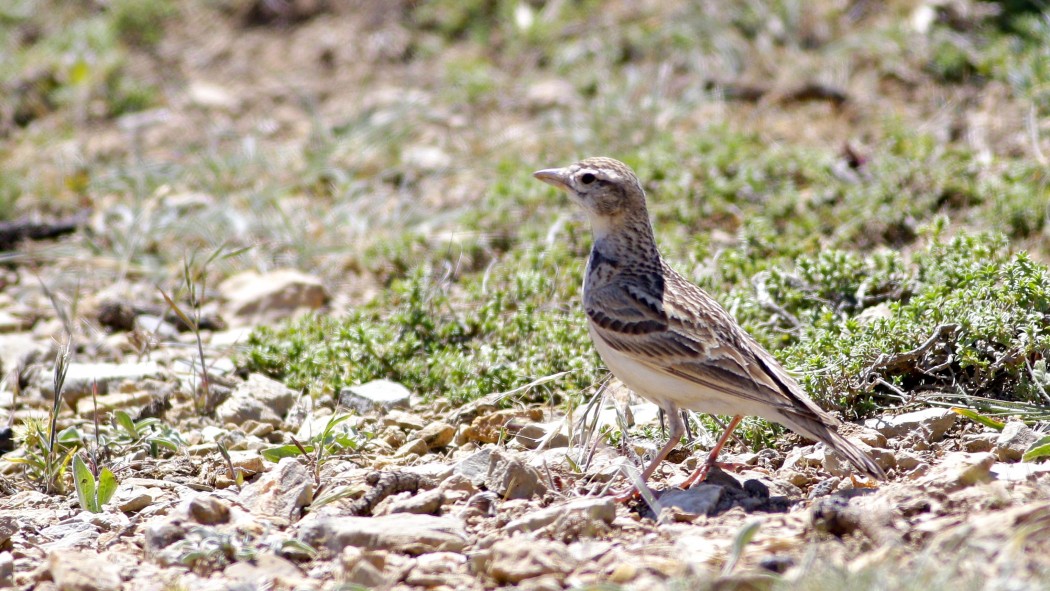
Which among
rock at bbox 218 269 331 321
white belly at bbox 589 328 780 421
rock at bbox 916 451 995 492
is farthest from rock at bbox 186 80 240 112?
rock at bbox 916 451 995 492

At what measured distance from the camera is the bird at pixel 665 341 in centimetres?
487

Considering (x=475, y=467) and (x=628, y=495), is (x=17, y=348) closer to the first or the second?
(x=475, y=467)

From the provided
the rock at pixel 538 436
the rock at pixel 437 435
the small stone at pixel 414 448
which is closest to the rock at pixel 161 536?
the small stone at pixel 414 448

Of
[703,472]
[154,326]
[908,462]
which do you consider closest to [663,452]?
[703,472]

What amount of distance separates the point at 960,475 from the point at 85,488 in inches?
143

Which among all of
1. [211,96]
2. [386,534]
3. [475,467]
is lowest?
[475,467]

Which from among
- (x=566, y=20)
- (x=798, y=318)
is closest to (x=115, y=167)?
(x=566, y=20)

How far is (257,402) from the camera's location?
→ 623 cm

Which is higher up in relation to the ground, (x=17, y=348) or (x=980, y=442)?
(x=980, y=442)

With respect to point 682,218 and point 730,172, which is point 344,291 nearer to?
point 682,218

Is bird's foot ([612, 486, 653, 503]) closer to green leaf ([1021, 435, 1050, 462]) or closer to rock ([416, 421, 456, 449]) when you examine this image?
rock ([416, 421, 456, 449])

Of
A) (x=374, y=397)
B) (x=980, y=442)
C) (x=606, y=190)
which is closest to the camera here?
(x=980, y=442)

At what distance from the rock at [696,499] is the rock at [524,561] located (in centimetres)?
69

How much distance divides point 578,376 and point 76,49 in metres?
7.91
